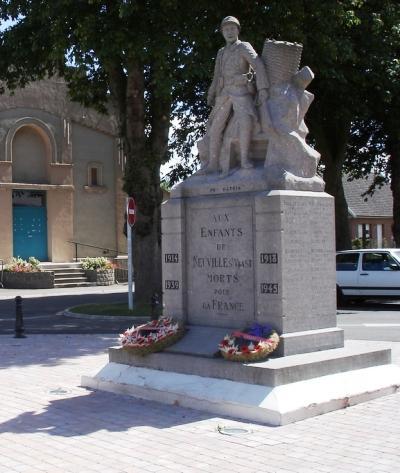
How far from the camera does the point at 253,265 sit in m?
8.51

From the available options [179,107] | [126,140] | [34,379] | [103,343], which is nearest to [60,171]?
[179,107]

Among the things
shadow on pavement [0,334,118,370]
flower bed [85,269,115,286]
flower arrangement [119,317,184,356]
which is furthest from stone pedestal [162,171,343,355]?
flower bed [85,269,115,286]

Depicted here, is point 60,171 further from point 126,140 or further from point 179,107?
point 126,140

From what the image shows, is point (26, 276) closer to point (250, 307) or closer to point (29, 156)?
point (29, 156)

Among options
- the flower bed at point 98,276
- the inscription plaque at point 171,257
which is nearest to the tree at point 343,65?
the flower bed at point 98,276

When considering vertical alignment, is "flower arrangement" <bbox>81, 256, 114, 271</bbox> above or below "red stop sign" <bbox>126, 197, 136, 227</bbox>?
below

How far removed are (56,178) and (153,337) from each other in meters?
25.2

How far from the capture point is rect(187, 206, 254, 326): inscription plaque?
339 inches

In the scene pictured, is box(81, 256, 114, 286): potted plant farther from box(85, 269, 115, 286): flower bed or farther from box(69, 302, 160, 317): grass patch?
box(69, 302, 160, 317): grass patch

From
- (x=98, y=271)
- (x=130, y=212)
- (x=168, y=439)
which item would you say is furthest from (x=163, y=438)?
(x=98, y=271)

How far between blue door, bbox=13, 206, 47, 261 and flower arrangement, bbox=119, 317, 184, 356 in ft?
79.4

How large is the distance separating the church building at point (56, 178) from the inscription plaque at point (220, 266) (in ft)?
76.8

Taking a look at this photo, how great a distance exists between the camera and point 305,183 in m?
8.61

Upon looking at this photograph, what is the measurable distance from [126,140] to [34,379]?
38.1ft
